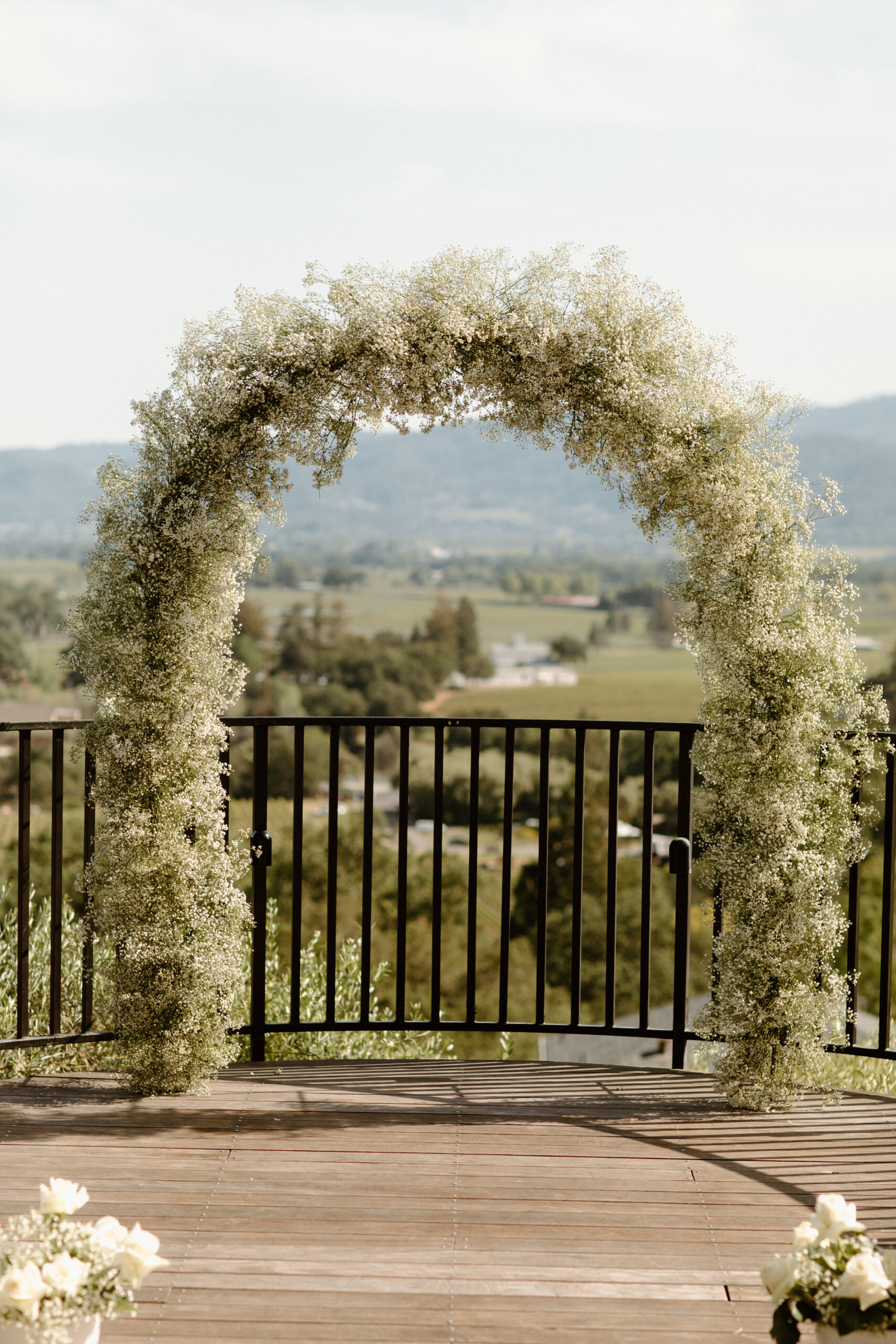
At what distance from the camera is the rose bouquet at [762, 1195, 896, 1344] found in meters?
1.46

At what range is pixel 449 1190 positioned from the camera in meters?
2.42

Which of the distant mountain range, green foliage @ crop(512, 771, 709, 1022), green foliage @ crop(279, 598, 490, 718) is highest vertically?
the distant mountain range

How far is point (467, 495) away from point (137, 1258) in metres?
51.2

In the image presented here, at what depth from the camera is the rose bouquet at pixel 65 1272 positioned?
4.76 feet

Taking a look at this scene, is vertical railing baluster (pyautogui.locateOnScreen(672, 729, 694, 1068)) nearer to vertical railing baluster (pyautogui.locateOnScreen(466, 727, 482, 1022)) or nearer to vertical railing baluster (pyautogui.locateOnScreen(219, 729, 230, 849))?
vertical railing baluster (pyautogui.locateOnScreen(466, 727, 482, 1022))

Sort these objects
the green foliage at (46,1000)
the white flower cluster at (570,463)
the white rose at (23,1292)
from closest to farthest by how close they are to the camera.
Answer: the white rose at (23,1292) < the white flower cluster at (570,463) < the green foliage at (46,1000)

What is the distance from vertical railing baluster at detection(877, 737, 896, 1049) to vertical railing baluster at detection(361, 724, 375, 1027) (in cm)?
142

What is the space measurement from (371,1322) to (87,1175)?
0.87 metres

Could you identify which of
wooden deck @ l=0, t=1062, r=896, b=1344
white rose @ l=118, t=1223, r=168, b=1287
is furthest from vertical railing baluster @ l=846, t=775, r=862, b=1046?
white rose @ l=118, t=1223, r=168, b=1287

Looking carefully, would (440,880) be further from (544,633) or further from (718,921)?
(544,633)

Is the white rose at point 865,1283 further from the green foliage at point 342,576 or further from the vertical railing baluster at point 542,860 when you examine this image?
the green foliage at point 342,576

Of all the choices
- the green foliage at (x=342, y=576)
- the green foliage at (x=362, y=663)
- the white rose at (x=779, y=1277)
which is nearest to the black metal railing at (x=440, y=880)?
the white rose at (x=779, y=1277)

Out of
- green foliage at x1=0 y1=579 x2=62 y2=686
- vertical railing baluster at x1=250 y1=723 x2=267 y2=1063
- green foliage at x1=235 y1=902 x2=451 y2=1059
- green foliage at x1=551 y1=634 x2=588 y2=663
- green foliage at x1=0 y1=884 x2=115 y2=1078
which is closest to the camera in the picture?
vertical railing baluster at x1=250 y1=723 x2=267 y2=1063

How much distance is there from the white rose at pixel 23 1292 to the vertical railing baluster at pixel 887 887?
2.18 metres
